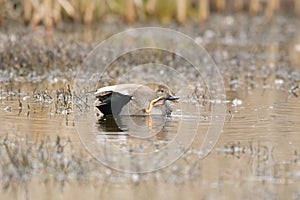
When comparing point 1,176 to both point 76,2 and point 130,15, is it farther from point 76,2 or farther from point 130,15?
point 130,15

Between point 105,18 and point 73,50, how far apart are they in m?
10.7

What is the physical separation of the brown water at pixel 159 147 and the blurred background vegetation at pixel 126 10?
8674 mm

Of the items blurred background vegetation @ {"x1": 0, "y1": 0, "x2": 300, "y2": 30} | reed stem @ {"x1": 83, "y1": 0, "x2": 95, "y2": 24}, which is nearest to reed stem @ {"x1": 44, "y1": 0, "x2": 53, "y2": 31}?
blurred background vegetation @ {"x1": 0, "y1": 0, "x2": 300, "y2": 30}

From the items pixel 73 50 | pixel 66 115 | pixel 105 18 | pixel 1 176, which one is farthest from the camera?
pixel 105 18

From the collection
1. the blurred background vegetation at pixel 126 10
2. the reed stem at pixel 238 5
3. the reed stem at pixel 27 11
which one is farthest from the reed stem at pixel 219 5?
the reed stem at pixel 27 11

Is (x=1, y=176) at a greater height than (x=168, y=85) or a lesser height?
lesser

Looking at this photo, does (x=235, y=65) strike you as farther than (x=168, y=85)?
Yes

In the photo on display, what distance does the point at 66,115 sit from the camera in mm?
10531

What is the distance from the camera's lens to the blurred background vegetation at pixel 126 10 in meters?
21.5

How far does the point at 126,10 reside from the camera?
25.3 meters

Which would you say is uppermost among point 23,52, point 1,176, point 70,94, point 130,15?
point 130,15

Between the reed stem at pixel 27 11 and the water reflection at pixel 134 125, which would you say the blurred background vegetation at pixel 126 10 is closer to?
the reed stem at pixel 27 11

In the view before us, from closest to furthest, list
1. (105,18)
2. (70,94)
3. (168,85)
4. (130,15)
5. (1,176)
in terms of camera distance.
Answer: (1,176)
(70,94)
(168,85)
(130,15)
(105,18)

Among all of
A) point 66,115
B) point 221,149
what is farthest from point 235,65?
point 221,149
